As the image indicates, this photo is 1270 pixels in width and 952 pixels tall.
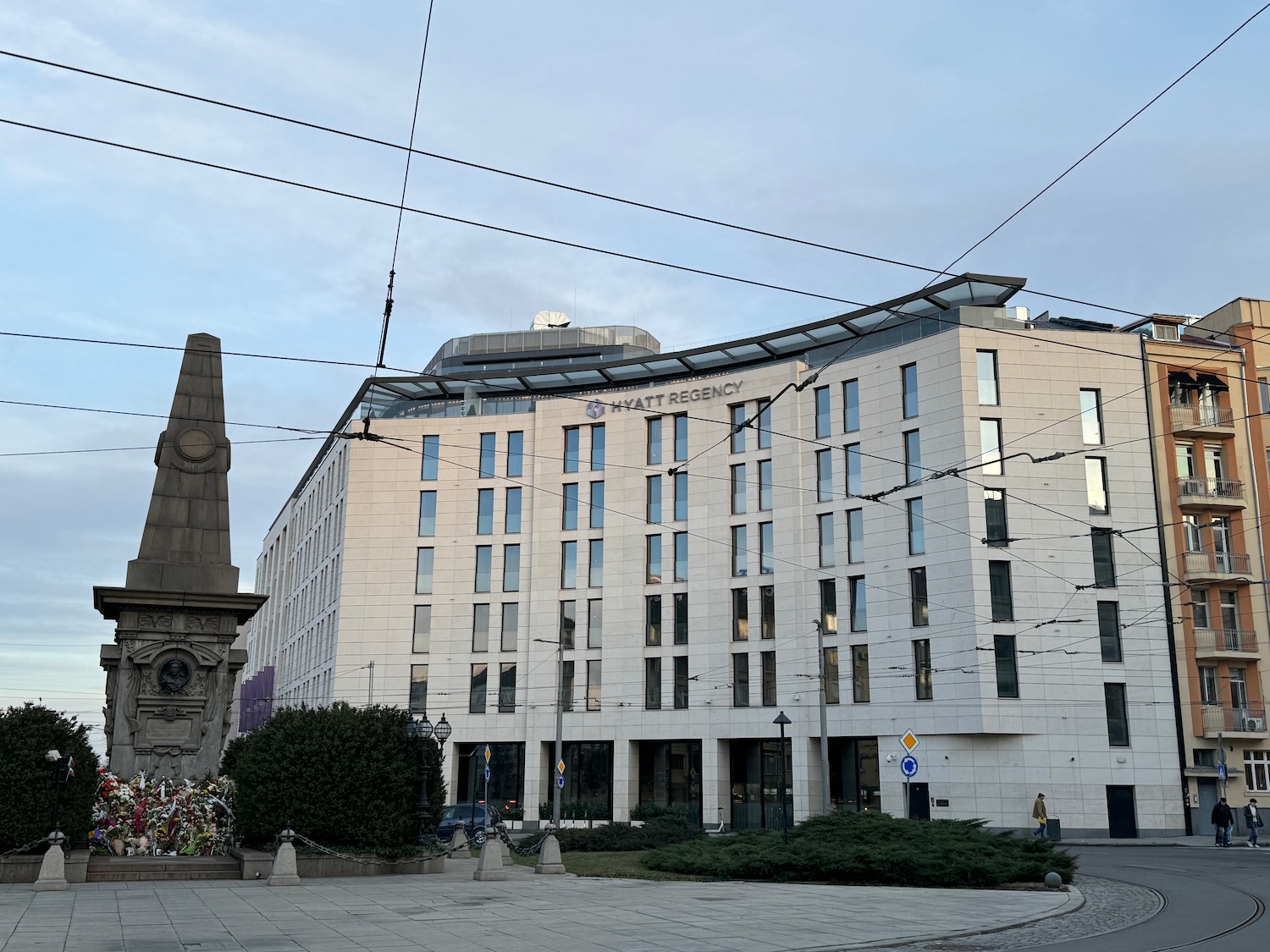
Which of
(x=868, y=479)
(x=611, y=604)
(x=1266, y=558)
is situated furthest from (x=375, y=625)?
(x=1266, y=558)

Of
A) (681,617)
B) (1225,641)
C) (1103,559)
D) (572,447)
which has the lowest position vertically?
(1225,641)

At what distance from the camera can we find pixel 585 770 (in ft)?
A: 195

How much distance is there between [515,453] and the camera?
6372cm

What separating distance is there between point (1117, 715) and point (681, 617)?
2161 cm

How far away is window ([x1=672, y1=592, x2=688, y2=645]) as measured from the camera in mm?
58031

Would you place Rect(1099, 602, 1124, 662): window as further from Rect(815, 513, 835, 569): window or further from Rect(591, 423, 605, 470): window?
Rect(591, 423, 605, 470): window

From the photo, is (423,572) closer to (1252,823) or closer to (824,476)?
(824,476)

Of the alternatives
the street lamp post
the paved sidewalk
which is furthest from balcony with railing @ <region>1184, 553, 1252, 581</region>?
the paved sidewalk

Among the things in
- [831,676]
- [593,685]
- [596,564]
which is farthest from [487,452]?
[831,676]

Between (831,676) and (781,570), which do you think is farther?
(781,570)

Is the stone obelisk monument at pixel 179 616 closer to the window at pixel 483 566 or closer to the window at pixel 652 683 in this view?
the window at pixel 652 683

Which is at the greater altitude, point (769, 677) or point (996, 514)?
point (996, 514)

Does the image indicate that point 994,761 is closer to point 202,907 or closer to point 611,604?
point 611,604

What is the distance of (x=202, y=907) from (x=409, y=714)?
884 centimetres
